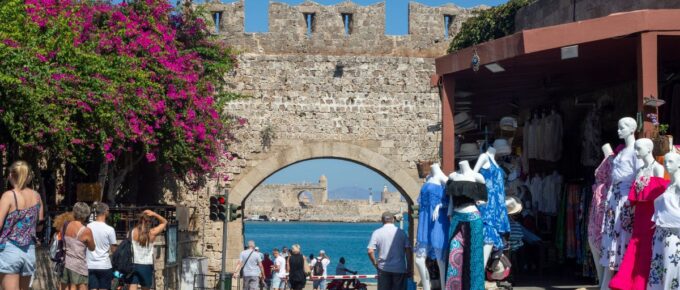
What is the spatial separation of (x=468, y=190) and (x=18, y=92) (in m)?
7.71

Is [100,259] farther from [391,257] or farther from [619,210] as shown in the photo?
[619,210]

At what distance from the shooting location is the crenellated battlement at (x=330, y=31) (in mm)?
22984

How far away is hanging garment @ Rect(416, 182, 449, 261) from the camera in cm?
1017

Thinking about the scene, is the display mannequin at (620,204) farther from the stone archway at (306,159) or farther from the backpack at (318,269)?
the backpack at (318,269)

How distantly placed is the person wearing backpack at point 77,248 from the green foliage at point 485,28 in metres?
13.8

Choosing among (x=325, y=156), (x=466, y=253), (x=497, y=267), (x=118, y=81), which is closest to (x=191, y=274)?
(x=118, y=81)

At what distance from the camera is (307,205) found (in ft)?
318

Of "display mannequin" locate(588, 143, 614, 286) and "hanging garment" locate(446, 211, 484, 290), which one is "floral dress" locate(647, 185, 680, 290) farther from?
"hanging garment" locate(446, 211, 484, 290)

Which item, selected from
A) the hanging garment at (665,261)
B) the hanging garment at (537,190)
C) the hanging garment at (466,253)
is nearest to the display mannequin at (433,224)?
the hanging garment at (466,253)

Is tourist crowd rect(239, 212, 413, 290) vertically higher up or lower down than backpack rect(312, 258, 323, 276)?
higher up

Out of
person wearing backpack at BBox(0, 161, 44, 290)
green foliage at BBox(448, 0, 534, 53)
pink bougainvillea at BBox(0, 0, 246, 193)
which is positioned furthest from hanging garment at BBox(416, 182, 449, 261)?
green foliage at BBox(448, 0, 534, 53)

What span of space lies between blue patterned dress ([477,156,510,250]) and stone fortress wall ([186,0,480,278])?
12578 mm

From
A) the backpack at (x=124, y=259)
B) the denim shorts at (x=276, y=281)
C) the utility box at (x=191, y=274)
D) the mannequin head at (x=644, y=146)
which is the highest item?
the mannequin head at (x=644, y=146)

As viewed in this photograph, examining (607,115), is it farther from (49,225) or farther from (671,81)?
(49,225)
